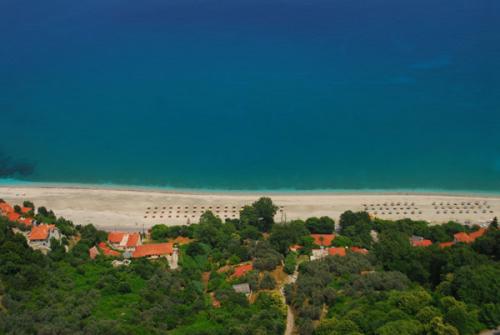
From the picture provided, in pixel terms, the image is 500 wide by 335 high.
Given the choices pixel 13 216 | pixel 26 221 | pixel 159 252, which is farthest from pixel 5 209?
pixel 159 252

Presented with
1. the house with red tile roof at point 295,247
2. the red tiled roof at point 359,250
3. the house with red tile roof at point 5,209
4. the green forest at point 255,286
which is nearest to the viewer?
the green forest at point 255,286

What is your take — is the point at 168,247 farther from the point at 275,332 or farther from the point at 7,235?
the point at 275,332

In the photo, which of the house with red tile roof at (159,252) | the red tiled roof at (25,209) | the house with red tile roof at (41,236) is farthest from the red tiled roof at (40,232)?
the house with red tile roof at (159,252)

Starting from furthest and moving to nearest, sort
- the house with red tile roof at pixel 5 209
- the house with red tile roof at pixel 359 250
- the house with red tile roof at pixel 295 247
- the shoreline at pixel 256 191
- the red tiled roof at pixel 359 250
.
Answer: the shoreline at pixel 256 191 < the house with red tile roof at pixel 5 209 < the house with red tile roof at pixel 295 247 < the red tiled roof at pixel 359 250 < the house with red tile roof at pixel 359 250

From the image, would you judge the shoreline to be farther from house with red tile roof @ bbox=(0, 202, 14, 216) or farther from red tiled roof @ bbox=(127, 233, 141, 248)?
red tiled roof @ bbox=(127, 233, 141, 248)

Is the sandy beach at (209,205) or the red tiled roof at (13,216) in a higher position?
the sandy beach at (209,205)

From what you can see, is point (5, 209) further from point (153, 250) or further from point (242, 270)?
point (242, 270)

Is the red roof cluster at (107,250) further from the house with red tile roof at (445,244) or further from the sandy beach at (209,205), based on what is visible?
the house with red tile roof at (445,244)

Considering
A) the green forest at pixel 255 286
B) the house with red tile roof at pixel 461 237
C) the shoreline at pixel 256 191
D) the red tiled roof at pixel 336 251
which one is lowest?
the green forest at pixel 255 286
